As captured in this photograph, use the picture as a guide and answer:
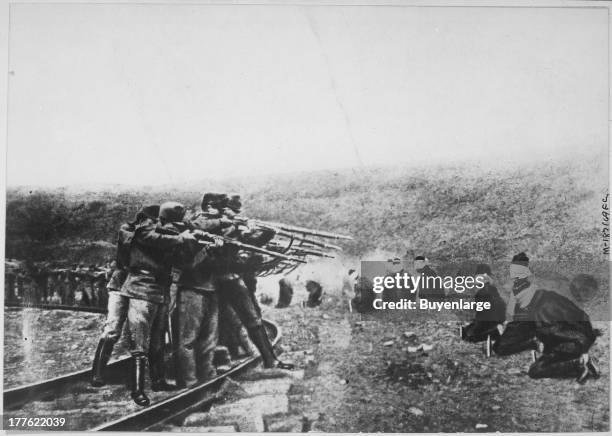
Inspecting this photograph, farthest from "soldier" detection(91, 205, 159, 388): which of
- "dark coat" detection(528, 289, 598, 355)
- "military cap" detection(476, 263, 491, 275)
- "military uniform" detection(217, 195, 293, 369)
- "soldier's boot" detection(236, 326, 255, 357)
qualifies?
"dark coat" detection(528, 289, 598, 355)

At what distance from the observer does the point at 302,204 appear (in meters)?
4.59

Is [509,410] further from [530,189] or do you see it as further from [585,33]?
[585,33]

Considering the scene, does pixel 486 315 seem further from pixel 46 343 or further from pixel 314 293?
pixel 46 343

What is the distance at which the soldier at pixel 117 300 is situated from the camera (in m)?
4.49

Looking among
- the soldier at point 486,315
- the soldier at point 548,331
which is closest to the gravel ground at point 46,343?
the soldier at point 486,315

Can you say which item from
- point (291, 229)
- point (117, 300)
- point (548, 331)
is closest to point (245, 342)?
point (291, 229)

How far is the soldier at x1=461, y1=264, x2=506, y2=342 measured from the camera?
4.54 metres

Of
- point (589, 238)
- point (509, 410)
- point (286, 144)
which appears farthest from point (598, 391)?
point (286, 144)

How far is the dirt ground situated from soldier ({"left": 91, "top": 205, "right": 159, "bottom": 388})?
48.6 inches

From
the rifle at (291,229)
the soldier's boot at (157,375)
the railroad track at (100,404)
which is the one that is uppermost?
the rifle at (291,229)

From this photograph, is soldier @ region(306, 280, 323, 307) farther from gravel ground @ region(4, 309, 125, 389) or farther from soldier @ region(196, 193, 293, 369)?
gravel ground @ region(4, 309, 125, 389)

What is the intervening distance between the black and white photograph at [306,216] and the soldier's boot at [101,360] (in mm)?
16

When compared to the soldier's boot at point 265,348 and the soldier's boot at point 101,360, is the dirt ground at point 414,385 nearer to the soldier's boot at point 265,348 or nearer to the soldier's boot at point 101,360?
the soldier's boot at point 265,348

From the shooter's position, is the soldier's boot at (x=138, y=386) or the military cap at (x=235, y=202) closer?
the soldier's boot at (x=138, y=386)
